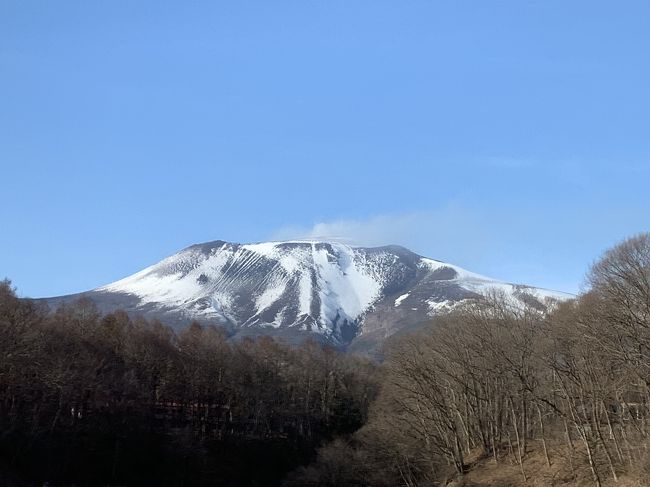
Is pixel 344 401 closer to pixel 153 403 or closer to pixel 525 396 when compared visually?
pixel 153 403

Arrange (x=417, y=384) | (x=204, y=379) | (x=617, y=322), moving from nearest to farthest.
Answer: (x=617, y=322), (x=417, y=384), (x=204, y=379)

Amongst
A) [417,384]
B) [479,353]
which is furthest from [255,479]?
[479,353]

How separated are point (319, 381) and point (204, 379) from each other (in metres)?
15.1

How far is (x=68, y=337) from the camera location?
5631cm

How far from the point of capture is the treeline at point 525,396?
1110 inches

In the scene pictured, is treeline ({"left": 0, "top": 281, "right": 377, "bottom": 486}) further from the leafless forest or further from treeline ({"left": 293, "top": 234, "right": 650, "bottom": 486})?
treeline ({"left": 293, "top": 234, "right": 650, "bottom": 486})

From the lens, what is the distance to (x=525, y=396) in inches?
1348

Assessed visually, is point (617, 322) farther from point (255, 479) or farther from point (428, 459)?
point (255, 479)

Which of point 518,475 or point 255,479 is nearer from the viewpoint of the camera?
point 518,475

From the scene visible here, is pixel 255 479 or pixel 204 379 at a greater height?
pixel 204 379

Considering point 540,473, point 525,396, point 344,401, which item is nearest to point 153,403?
point 344,401

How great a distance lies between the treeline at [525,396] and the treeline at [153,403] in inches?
453

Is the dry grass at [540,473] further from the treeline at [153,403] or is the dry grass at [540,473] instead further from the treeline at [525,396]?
the treeline at [153,403]

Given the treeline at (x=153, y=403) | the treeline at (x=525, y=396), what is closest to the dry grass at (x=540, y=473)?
the treeline at (x=525, y=396)
